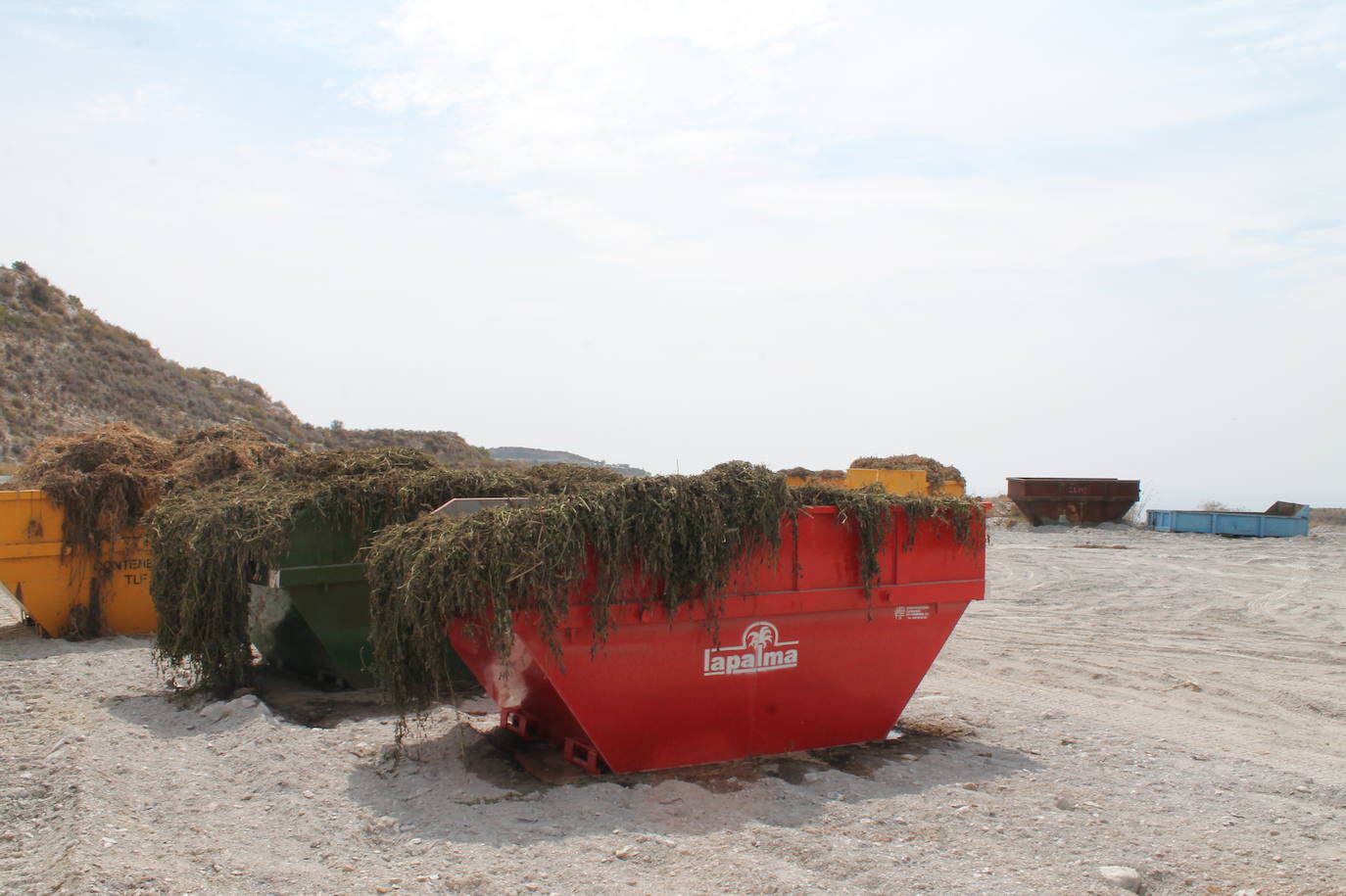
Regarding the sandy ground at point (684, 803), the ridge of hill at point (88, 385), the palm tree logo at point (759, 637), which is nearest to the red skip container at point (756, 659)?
the palm tree logo at point (759, 637)

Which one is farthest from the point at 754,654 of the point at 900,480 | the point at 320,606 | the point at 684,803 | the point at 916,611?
the point at 900,480

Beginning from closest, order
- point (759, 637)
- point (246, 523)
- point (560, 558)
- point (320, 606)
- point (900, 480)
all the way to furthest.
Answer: point (560, 558) < point (759, 637) < point (246, 523) < point (320, 606) < point (900, 480)

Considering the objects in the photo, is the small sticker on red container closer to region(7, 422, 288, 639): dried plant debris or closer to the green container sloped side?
the green container sloped side

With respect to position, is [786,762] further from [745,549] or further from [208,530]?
[208,530]

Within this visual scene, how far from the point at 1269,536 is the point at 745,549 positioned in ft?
74.4

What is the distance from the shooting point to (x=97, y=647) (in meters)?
9.35

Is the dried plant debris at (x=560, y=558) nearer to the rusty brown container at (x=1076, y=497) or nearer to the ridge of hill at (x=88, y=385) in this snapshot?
the rusty brown container at (x=1076, y=497)

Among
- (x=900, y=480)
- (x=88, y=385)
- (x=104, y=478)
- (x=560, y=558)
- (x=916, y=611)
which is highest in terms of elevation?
(x=88, y=385)

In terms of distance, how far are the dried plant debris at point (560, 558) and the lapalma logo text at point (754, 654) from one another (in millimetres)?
303

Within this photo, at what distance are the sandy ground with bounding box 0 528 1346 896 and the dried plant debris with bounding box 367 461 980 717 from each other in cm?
77

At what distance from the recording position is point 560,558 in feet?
16.3

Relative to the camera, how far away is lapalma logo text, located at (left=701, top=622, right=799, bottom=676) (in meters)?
5.65

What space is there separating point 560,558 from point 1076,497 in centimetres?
2449

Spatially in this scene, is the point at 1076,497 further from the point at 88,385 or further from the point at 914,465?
the point at 88,385
